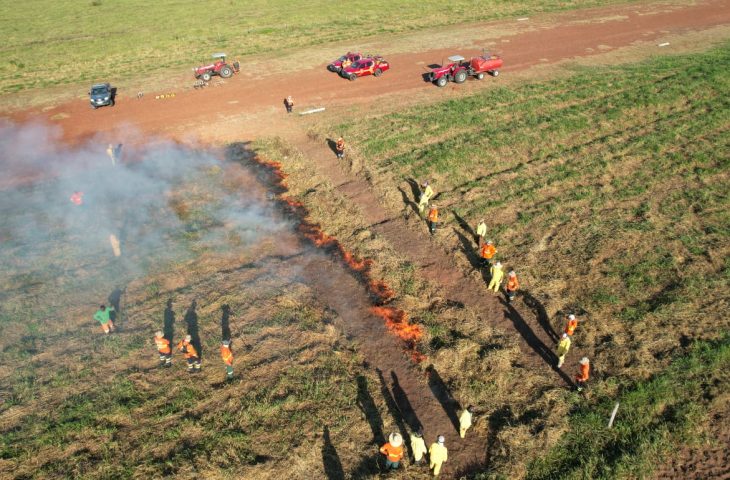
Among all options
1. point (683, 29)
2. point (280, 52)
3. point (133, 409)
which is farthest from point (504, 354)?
point (683, 29)

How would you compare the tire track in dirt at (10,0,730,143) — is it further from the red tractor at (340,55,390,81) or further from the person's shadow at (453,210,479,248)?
the person's shadow at (453,210,479,248)

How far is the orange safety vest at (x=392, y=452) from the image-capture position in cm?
1137

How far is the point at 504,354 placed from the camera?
14664 millimetres

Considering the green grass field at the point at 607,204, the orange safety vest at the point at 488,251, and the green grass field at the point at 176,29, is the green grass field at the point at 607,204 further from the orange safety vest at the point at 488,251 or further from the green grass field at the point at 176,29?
the green grass field at the point at 176,29

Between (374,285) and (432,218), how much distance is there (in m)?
3.92

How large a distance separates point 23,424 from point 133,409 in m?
2.81

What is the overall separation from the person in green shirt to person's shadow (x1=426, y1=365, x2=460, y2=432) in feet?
34.1

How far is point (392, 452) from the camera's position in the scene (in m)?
11.4

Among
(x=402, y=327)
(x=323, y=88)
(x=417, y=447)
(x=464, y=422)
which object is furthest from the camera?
(x=323, y=88)

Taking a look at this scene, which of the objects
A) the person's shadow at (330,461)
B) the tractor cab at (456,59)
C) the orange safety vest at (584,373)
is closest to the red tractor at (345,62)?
the tractor cab at (456,59)

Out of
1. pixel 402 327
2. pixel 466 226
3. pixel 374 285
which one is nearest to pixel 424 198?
pixel 466 226

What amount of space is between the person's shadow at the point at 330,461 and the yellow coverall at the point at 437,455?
227 centimetres

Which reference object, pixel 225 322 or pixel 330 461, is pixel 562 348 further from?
pixel 225 322

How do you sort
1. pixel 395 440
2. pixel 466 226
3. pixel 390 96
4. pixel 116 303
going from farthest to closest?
pixel 390 96 → pixel 466 226 → pixel 116 303 → pixel 395 440
